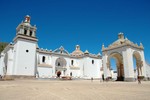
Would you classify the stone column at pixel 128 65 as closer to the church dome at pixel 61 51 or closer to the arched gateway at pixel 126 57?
the arched gateway at pixel 126 57

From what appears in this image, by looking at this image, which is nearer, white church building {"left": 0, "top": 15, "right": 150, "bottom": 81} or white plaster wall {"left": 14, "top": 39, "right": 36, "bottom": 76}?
white church building {"left": 0, "top": 15, "right": 150, "bottom": 81}

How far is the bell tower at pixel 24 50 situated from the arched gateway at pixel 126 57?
1657cm

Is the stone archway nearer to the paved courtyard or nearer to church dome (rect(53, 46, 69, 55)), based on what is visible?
church dome (rect(53, 46, 69, 55))

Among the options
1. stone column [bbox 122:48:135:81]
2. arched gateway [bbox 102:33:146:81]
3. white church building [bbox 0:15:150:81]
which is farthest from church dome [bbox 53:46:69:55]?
stone column [bbox 122:48:135:81]

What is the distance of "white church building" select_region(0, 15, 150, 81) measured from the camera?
24016 millimetres

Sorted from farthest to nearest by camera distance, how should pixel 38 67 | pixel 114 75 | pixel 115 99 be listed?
pixel 114 75
pixel 38 67
pixel 115 99

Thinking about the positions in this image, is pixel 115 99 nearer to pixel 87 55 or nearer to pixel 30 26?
pixel 30 26

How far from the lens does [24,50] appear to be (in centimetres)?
2952

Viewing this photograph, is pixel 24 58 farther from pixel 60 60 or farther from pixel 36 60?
pixel 60 60

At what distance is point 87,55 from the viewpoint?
140 feet

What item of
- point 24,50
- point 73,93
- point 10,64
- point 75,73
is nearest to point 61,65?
point 75,73

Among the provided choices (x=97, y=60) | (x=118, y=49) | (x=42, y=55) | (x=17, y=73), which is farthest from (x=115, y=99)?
(x=97, y=60)

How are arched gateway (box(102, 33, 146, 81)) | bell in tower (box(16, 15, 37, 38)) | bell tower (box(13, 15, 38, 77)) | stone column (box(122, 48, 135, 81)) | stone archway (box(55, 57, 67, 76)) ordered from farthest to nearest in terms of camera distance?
stone archway (box(55, 57, 67, 76))
bell in tower (box(16, 15, 37, 38))
bell tower (box(13, 15, 38, 77))
arched gateway (box(102, 33, 146, 81))
stone column (box(122, 48, 135, 81))

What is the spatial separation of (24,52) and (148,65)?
29360 mm
